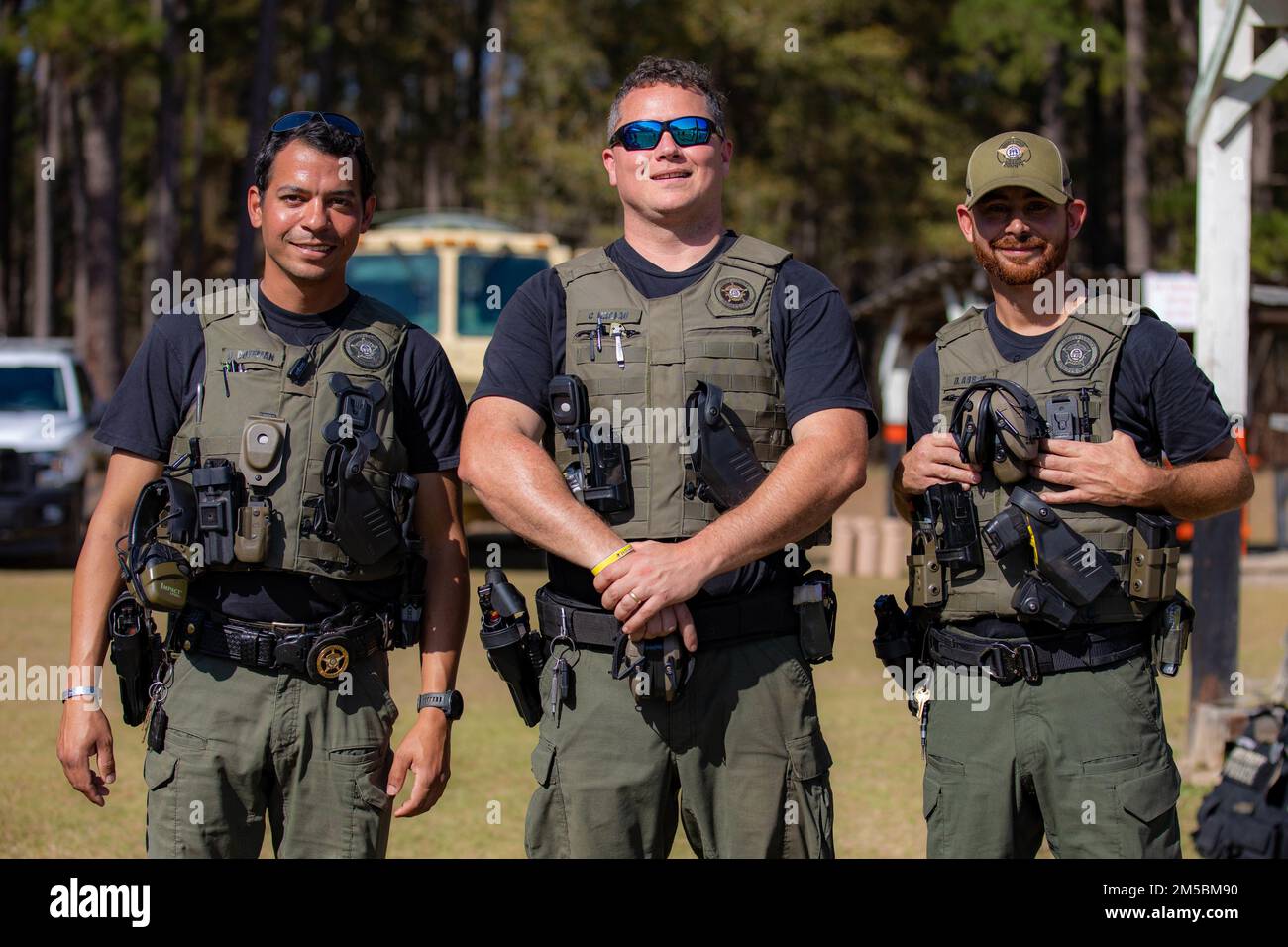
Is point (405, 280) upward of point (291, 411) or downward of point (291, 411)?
upward

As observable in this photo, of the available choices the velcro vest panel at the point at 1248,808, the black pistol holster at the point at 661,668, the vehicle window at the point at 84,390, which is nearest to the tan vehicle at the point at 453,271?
the vehicle window at the point at 84,390

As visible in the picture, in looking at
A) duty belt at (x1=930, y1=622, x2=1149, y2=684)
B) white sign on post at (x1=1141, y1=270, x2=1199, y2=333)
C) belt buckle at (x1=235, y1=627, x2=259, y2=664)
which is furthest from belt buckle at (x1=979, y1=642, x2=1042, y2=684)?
white sign on post at (x1=1141, y1=270, x2=1199, y2=333)

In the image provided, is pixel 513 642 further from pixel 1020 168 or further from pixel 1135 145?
pixel 1135 145

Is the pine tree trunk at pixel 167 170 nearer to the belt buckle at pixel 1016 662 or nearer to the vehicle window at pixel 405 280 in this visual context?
the vehicle window at pixel 405 280

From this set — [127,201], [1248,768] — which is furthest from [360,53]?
[1248,768]

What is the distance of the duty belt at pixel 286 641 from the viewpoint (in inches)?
134

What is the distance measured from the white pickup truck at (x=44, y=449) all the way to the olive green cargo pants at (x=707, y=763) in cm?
1125

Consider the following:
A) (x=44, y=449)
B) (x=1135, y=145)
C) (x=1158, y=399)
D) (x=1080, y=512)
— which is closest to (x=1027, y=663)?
(x=1080, y=512)

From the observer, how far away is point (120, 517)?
351cm

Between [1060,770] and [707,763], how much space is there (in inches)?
34.5

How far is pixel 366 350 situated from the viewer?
357 centimetres

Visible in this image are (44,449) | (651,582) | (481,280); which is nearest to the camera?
(651,582)

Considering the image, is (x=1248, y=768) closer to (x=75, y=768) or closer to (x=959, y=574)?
(x=959, y=574)
